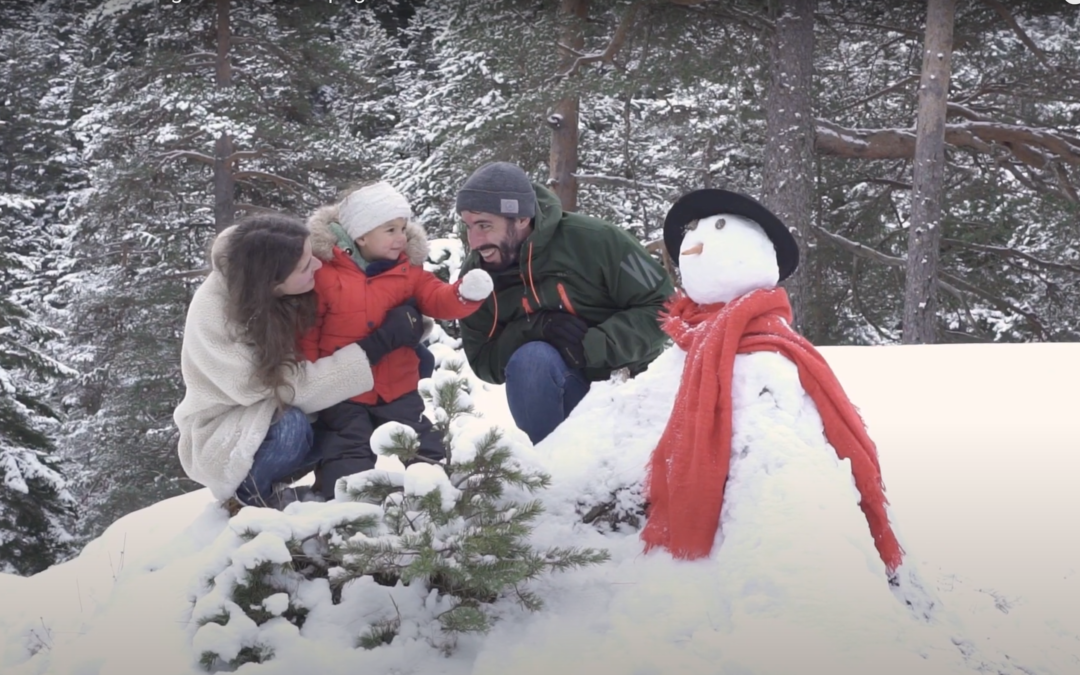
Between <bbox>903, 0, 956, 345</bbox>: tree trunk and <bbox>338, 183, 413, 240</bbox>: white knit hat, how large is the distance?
6314 mm

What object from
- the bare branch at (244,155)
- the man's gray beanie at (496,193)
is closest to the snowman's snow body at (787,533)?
the man's gray beanie at (496,193)

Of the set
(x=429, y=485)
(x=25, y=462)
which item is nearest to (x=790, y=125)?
(x=429, y=485)

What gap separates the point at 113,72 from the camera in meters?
11.7

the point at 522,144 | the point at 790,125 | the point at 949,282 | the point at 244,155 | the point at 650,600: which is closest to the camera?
the point at 650,600

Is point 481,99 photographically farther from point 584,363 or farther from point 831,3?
point 584,363

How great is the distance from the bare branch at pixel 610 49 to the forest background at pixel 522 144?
3 centimetres

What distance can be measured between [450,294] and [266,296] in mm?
578

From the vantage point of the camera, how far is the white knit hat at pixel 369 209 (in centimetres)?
318

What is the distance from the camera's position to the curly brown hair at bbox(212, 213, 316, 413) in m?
2.88

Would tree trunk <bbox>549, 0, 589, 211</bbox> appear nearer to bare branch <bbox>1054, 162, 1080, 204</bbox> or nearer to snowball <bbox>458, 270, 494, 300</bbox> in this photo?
bare branch <bbox>1054, 162, 1080, 204</bbox>

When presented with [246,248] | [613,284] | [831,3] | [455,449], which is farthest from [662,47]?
[455,449]

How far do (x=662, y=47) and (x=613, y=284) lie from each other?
19.0 feet

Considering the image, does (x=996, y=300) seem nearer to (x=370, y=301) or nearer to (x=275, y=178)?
(x=275, y=178)

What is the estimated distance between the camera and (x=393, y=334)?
10.1 ft
